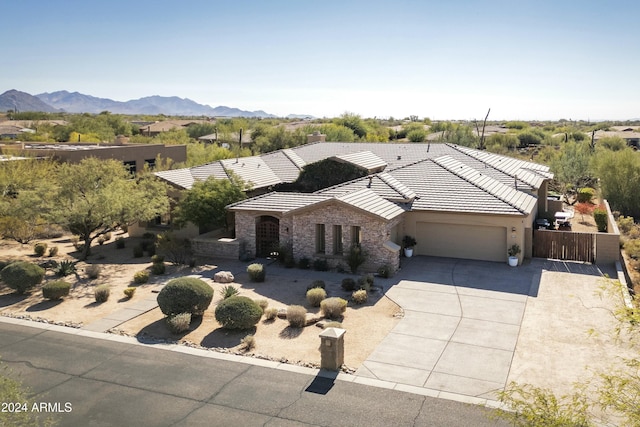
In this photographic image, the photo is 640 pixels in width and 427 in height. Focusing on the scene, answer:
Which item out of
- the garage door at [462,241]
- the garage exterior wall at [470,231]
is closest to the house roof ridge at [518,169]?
the garage exterior wall at [470,231]

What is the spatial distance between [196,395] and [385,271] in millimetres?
12172

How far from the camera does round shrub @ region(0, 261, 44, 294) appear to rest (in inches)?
901

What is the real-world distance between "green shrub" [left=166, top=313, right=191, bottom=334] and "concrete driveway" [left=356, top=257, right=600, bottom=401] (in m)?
6.38

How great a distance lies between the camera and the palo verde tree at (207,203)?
97.7ft

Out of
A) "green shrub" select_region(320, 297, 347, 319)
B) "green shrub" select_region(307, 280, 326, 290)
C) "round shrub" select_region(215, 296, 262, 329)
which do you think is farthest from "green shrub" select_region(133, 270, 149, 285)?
"green shrub" select_region(320, 297, 347, 319)

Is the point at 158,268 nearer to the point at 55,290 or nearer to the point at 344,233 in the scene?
the point at 55,290

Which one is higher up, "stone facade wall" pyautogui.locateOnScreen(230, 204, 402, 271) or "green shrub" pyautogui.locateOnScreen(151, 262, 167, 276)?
"stone facade wall" pyautogui.locateOnScreen(230, 204, 402, 271)

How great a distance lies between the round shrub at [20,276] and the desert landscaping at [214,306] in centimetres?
51

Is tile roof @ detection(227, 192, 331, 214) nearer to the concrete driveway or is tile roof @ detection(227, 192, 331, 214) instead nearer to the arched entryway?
the arched entryway

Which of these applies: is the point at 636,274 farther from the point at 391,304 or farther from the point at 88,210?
the point at 88,210

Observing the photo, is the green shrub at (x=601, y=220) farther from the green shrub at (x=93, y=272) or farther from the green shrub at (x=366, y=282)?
the green shrub at (x=93, y=272)

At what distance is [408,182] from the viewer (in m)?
31.3

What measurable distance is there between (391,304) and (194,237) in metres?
14.7

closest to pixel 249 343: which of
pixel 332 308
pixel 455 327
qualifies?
pixel 332 308
